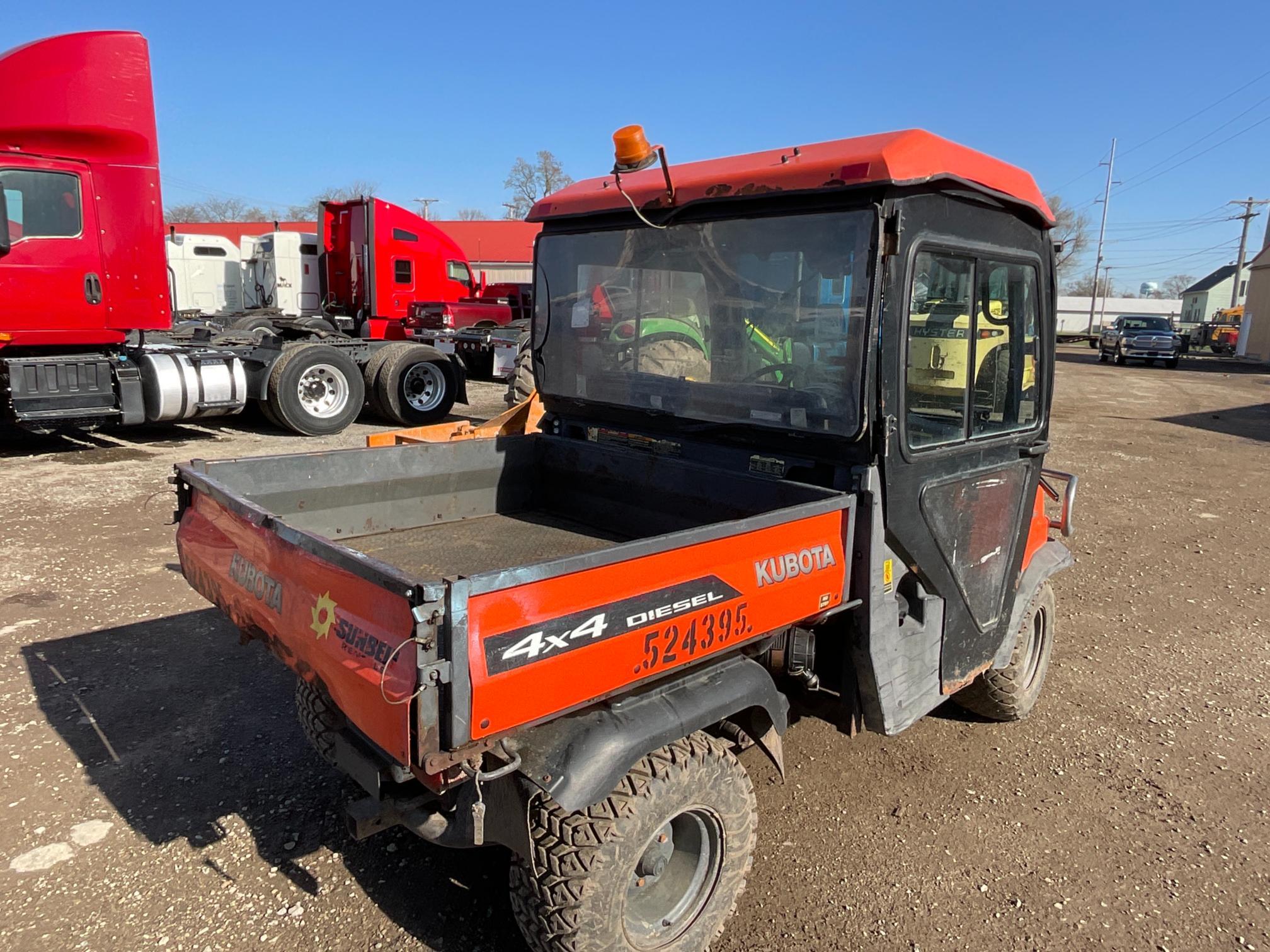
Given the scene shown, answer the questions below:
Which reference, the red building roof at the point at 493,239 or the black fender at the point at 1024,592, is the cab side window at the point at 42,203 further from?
the red building roof at the point at 493,239

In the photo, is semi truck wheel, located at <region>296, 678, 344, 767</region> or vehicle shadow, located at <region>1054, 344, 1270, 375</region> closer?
semi truck wheel, located at <region>296, 678, 344, 767</region>

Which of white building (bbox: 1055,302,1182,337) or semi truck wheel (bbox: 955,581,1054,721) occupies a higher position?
white building (bbox: 1055,302,1182,337)

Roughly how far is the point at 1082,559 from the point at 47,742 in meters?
6.61

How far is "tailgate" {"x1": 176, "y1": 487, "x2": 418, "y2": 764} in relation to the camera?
6.13ft

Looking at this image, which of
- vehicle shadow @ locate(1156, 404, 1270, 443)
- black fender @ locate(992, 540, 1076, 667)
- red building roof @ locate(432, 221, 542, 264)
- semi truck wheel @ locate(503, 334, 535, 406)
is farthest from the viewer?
red building roof @ locate(432, 221, 542, 264)

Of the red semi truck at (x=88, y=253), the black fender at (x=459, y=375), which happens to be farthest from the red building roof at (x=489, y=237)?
the red semi truck at (x=88, y=253)

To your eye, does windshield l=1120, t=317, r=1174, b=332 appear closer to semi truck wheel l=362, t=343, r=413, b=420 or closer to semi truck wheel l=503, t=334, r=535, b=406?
semi truck wheel l=362, t=343, r=413, b=420

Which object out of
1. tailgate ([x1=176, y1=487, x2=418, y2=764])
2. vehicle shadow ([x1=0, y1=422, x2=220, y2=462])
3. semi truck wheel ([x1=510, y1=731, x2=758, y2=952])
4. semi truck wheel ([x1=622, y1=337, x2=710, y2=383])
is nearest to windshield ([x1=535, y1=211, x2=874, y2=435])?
semi truck wheel ([x1=622, y1=337, x2=710, y2=383])

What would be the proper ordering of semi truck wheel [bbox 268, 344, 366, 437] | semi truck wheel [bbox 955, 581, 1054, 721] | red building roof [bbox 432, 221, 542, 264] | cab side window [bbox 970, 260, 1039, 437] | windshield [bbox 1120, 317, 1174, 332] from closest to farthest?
cab side window [bbox 970, 260, 1039, 437] < semi truck wheel [bbox 955, 581, 1054, 721] < semi truck wheel [bbox 268, 344, 366, 437] < windshield [bbox 1120, 317, 1174, 332] < red building roof [bbox 432, 221, 542, 264]

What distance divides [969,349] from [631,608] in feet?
5.63

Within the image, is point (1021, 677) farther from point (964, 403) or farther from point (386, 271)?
point (386, 271)

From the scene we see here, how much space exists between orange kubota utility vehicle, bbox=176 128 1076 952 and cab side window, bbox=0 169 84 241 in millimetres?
6631

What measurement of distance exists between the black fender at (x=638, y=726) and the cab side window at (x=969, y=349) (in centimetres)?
98

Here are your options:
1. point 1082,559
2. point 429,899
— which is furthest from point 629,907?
point 1082,559
